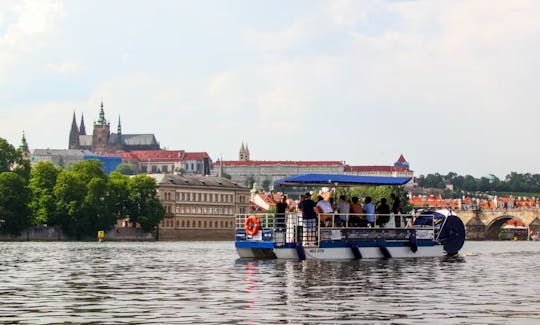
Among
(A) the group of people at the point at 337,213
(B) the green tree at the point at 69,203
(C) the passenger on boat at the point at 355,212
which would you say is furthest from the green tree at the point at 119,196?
(C) the passenger on boat at the point at 355,212

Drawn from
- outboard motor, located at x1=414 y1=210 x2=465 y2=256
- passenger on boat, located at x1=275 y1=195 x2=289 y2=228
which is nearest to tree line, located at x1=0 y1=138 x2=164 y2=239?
outboard motor, located at x1=414 y1=210 x2=465 y2=256

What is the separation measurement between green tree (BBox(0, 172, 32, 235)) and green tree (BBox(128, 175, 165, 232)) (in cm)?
2531

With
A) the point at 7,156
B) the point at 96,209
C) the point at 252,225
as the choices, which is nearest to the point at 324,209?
the point at 252,225

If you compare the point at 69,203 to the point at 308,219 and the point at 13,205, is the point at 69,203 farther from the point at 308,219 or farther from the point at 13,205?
the point at 308,219

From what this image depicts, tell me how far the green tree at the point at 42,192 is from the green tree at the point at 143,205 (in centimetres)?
1526

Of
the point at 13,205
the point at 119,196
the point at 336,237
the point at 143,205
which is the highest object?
the point at 119,196

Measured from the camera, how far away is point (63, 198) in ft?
488

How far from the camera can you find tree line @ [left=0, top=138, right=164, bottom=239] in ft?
464

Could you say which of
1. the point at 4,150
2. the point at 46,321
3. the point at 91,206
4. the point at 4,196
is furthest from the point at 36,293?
the point at 4,150

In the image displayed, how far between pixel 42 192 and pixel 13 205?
7824 millimetres

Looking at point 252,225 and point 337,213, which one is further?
point 252,225

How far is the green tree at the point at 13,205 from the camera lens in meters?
140

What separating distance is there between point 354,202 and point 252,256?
4950 millimetres

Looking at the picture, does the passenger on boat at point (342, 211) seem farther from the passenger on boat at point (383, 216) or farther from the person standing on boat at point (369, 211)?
the passenger on boat at point (383, 216)
